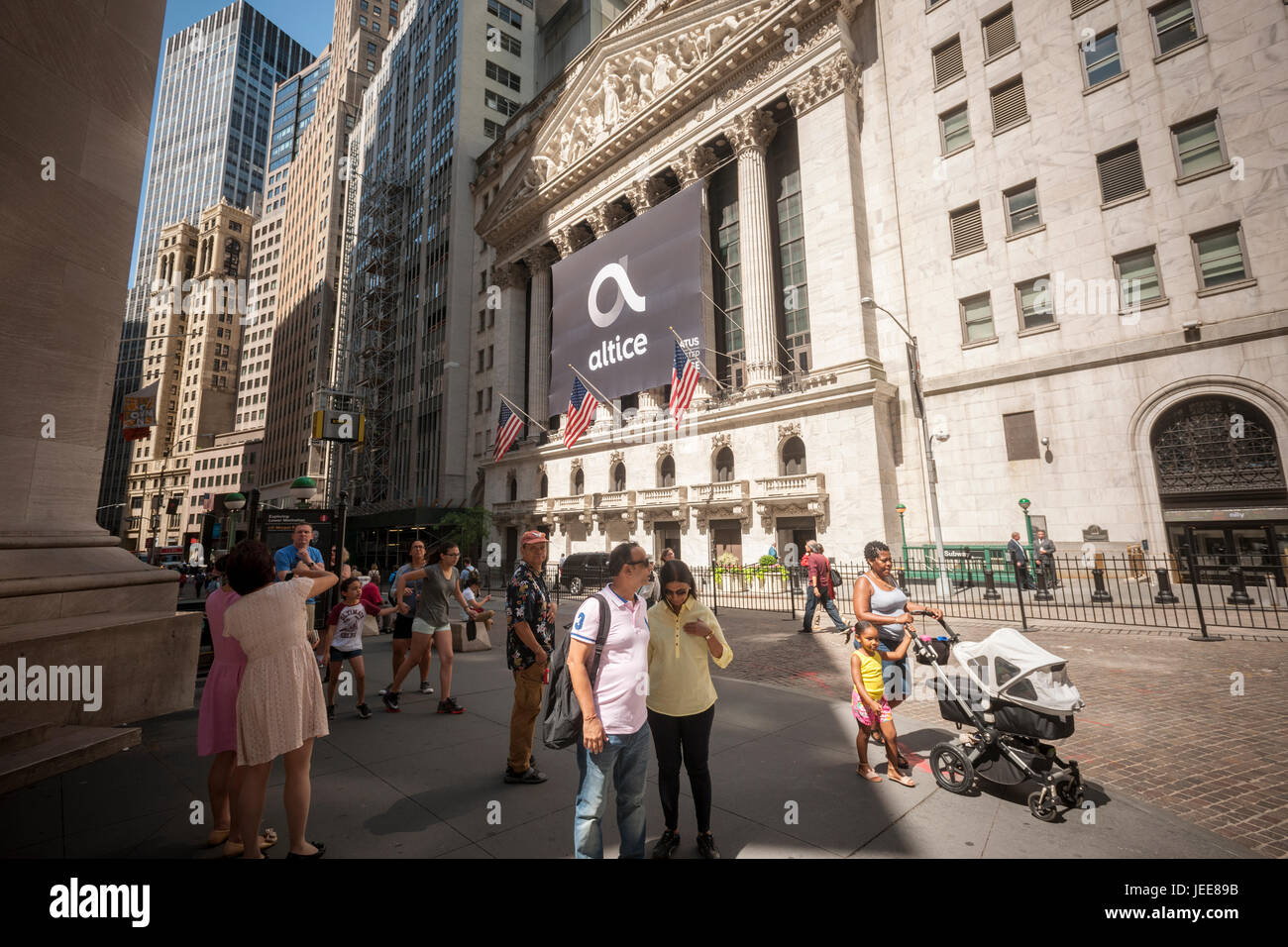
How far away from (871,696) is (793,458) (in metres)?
20.7

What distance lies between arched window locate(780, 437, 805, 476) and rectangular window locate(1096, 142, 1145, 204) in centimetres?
1339

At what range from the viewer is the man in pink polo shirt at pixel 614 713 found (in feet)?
10.0

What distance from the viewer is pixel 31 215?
6.29 m

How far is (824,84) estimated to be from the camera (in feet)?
83.0

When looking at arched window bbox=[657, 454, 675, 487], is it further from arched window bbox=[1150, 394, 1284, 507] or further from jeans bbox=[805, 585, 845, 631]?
arched window bbox=[1150, 394, 1284, 507]

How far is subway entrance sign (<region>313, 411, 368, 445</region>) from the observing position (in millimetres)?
17547

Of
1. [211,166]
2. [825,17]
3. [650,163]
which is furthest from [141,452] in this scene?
[825,17]

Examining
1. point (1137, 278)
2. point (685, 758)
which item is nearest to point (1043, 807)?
point (685, 758)

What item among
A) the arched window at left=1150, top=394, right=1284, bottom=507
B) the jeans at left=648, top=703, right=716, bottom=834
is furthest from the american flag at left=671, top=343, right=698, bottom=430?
the jeans at left=648, top=703, right=716, bottom=834

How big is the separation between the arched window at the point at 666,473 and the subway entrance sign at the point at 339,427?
15520 mm

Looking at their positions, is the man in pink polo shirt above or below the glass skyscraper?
below

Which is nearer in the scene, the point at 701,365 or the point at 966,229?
the point at 966,229

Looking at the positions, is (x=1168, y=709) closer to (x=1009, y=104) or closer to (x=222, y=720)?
(x=222, y=720)
